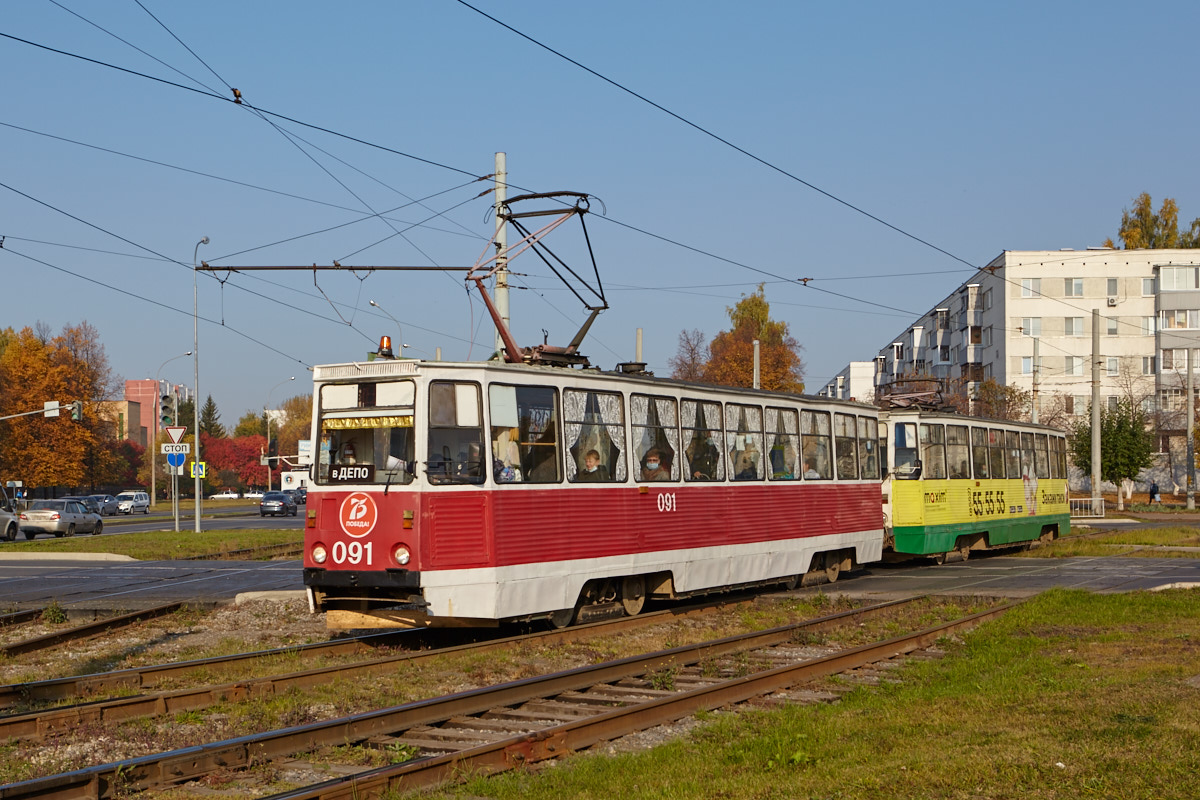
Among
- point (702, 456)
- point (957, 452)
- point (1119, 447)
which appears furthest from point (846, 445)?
point (1119, 447)

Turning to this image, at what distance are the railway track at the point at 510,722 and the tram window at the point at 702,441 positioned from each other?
3.64 meters

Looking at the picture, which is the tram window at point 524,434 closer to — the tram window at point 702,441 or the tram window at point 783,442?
the tram window at point 702,441

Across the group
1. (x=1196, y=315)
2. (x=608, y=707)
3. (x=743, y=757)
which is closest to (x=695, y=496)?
(x=608, y=707)

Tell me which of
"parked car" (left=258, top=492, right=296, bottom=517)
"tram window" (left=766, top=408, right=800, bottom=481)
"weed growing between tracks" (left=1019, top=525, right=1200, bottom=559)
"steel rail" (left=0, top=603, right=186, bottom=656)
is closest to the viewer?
"steel rail" (left=0, top=603, right=186, bottom=656)

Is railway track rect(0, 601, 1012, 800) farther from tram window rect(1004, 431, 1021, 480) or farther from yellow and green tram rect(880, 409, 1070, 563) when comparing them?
tram window rect(1004, 431, 1021, 480)

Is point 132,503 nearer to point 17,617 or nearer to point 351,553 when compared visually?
point 17,617

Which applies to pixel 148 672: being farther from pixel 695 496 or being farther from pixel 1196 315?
pixel 1196 315

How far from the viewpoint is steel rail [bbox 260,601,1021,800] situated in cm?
645

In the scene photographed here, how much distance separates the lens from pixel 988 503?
26.8 meters

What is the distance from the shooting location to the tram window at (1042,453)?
98.5ft

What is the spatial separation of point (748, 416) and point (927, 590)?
15.0 feet

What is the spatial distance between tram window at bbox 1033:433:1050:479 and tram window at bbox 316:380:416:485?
21733mm

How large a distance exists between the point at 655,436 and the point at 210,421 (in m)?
116

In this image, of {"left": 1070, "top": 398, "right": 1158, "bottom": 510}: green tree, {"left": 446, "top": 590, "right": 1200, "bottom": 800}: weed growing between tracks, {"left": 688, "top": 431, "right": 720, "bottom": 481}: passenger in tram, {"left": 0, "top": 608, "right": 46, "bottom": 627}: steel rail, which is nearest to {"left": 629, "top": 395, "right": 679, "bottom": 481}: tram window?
{"left": 688, "top": 431, "right": 720, "bottom": 481}: passenger in tram
